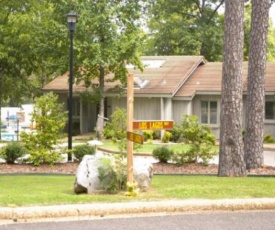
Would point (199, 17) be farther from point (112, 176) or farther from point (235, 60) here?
point (112, 176)

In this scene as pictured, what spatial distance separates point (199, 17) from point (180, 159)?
29486 mm

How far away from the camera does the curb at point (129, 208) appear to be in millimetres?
6871

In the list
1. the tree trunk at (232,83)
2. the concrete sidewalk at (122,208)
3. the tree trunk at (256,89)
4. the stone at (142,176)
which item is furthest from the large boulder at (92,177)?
the tree trunk at (256,89)

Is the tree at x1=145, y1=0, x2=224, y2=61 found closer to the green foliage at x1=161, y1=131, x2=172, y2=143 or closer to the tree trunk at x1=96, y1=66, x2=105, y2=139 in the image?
the tree trunk at x1=96, y1=66, x2=105, y2=139

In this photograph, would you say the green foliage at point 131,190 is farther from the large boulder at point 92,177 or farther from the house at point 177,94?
the house at point 177,94

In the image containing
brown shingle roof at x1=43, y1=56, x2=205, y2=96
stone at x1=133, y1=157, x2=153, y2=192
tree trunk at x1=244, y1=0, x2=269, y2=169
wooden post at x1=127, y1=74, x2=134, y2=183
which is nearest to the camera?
wooden post at x1=127, y1=74, x2=134, y2=183

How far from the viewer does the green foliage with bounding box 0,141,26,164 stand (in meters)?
15.8

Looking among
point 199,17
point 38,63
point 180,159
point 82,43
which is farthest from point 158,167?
point 199,17

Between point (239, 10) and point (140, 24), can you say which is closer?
point (239, 10)

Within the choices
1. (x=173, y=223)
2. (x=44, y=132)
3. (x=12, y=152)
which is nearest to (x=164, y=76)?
(x=44, y=132)

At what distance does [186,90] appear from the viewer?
30859 millimetres

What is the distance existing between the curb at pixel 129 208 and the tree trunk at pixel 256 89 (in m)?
6.83

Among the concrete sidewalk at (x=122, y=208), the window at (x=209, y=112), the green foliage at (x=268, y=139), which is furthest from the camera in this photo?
the window at (x=209, y=112)

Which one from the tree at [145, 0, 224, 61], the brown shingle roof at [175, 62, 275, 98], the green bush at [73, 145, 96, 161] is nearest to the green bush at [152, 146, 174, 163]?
the green bush at [73, 145, 96, 161]
